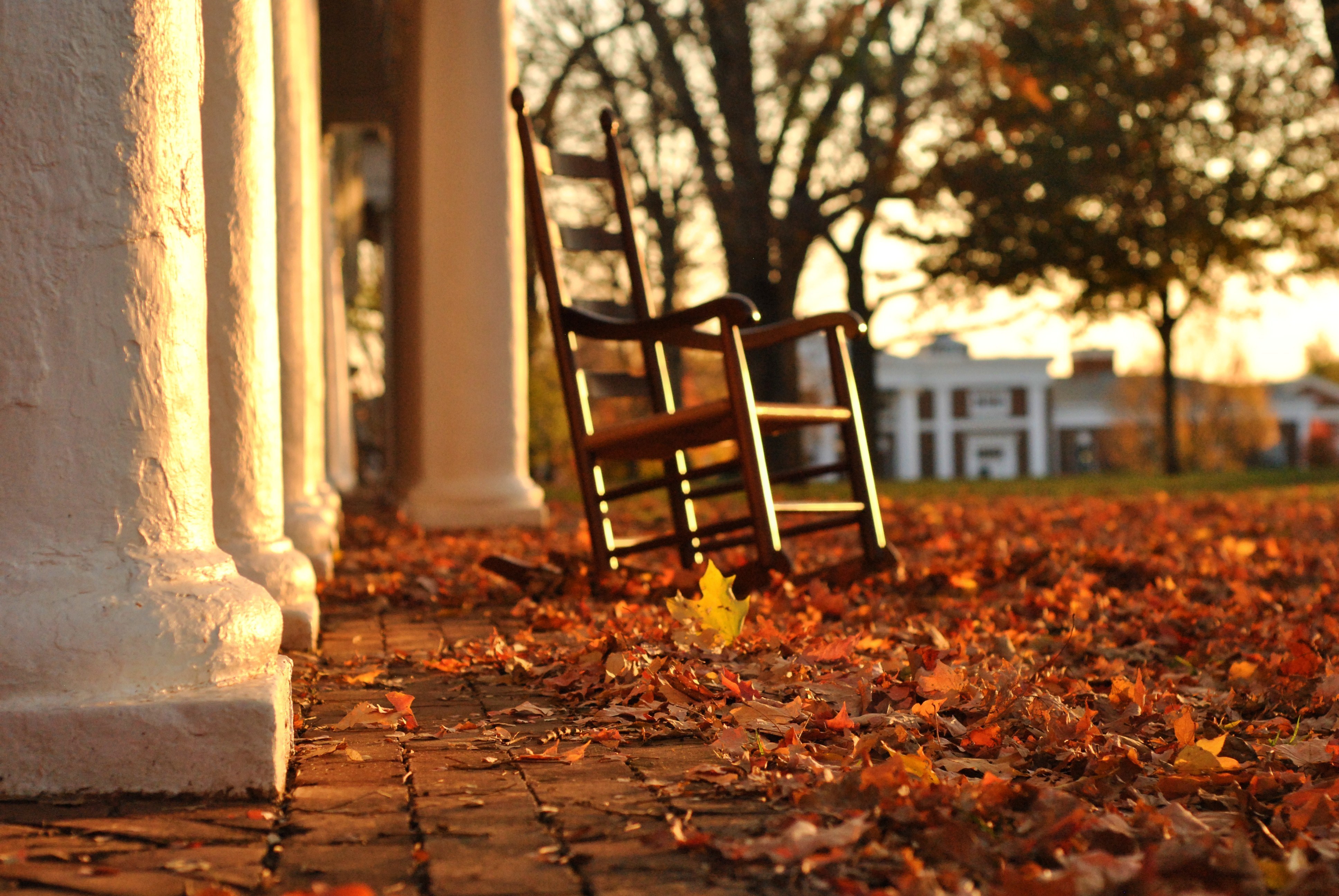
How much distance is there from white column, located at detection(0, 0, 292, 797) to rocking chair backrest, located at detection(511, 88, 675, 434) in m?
2.13

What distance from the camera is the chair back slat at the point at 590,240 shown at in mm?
4664

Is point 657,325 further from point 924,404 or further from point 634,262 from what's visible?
point 924,404

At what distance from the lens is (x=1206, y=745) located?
2115mm

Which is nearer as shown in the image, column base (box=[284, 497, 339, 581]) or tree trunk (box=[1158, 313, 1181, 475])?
column base (box=[284, 497, 339, 581])

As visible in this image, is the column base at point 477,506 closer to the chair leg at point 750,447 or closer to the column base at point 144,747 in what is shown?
the chair leg at point 750,447

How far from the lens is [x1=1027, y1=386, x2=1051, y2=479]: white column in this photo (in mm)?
55406

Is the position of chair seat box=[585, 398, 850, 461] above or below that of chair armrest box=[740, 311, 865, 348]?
below

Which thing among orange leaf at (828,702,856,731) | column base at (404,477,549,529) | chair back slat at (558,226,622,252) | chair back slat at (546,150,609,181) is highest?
chair back slat at (546,150,609,181)

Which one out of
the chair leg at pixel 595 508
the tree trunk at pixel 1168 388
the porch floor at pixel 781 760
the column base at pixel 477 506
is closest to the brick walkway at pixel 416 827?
the porch floor at pixel 781 760

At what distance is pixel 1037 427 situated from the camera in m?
55.4

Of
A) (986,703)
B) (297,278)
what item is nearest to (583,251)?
(297,278)

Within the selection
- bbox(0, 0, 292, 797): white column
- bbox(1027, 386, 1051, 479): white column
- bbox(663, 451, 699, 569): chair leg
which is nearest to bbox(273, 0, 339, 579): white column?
bbox(663, 451, 699, 569): chair leg

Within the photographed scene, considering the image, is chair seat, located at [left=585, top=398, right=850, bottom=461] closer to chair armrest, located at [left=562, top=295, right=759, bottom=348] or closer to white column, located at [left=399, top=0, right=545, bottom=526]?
chair armrest, located at [left=562, top=295, right=759, bottom=348]

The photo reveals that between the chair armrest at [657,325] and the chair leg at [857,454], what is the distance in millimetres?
468
